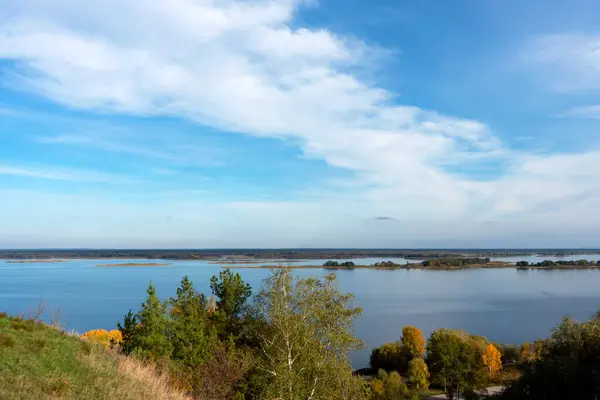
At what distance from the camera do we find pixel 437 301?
70.4 m

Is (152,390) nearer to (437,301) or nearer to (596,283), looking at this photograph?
(437,301)

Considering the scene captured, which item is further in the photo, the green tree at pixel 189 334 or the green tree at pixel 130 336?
the green tree at pixel 189 334

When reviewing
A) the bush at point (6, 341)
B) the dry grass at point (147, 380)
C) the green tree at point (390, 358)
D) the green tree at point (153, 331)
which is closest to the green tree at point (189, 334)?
the green tree at point (153, 331)

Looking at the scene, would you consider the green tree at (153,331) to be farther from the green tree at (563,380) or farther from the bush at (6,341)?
the green tree at (563,380)

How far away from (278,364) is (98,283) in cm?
8250

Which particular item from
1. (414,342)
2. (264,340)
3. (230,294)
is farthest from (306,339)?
(414,342)

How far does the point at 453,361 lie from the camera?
116 feet

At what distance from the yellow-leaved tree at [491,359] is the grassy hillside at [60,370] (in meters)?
34.0

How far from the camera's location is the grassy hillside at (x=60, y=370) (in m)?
6.41

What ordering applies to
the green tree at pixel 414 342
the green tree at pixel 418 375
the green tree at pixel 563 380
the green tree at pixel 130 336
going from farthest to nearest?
1. the green tree at pixel 414 342
2. the green tree at pixel 418 375
3. the green tree at pixel 130 336
4. the green tree at pixel 563 380

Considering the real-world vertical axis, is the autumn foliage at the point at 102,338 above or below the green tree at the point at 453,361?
above

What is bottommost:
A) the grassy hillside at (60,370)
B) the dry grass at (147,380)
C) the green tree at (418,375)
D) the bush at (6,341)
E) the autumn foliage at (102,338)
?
the green tree at (418,375)

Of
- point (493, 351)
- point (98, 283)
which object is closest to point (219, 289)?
point (493, 351)

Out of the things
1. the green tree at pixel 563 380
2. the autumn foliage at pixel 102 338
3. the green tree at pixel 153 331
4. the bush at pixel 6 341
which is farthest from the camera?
the green tree at pixel 153 331
